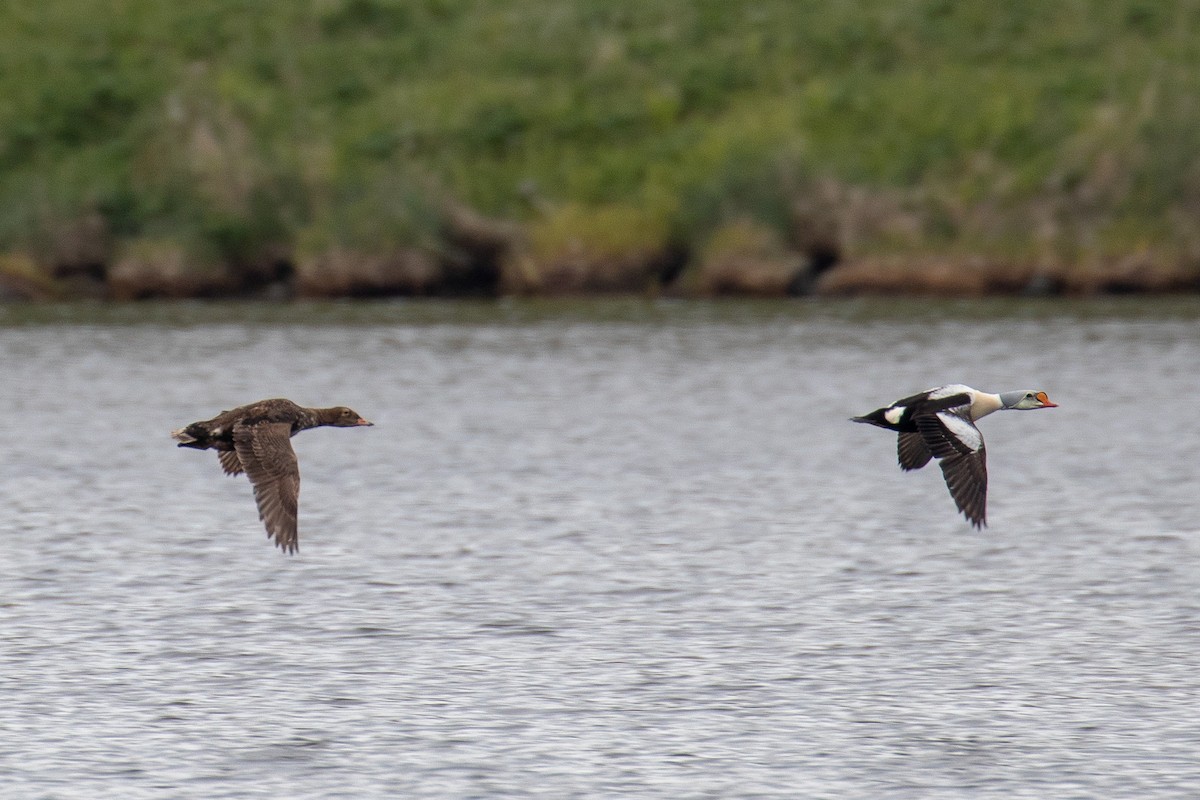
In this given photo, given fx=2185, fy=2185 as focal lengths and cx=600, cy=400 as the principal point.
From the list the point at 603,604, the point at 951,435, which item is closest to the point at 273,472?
the point at 603,604

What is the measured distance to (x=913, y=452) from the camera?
1411cm

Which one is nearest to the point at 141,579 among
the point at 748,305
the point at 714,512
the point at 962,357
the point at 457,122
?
the point at 714,512

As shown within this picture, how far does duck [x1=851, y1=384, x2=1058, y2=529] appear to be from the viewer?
13.0 meters

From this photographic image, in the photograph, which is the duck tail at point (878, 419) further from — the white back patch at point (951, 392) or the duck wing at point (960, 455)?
the white back patch at point (951, 392)

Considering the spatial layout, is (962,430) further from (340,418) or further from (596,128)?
(596,128)

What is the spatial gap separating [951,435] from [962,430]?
0.24 ft

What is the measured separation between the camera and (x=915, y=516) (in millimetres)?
18719

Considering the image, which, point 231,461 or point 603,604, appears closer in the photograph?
point 231,461

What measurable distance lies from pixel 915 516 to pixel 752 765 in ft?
26.7

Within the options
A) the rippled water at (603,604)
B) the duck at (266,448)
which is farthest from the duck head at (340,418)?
the rippled water at (603,604)

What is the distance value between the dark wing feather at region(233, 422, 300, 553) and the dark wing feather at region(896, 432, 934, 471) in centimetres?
390

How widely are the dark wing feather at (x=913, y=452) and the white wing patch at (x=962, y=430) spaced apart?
0.35m

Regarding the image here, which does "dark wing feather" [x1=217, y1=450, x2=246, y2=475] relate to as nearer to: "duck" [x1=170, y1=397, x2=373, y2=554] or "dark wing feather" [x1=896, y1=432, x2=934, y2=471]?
"duck" [x1=170, y1=397, x2=373, y2=554]

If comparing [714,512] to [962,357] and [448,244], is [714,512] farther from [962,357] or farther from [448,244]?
[448,244]
